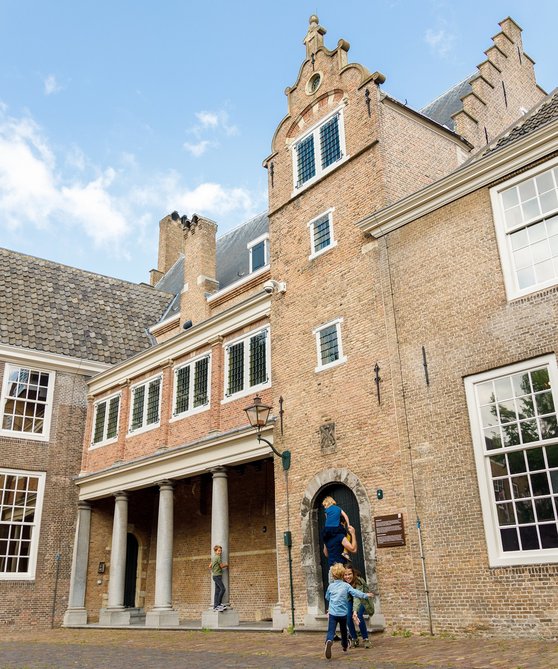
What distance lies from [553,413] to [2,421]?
1714cm

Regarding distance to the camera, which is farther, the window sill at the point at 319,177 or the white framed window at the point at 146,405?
the white framed window at the point at 146,405

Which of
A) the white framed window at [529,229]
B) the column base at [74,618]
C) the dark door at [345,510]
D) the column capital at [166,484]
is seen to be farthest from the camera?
the column base at [74,618]

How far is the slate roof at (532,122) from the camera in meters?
11.9

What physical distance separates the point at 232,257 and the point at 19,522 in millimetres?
→ 11089

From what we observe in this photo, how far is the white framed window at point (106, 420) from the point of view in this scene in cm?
2147

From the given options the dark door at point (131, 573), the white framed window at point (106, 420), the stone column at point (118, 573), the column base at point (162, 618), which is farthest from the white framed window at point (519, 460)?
the dark door at point (131, 573)

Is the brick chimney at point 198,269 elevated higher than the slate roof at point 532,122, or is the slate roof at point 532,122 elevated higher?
the brick chimney at point 198,269

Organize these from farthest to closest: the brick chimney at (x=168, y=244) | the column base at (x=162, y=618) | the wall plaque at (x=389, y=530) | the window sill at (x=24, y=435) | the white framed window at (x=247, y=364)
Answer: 1. the brick chimney at (x=168, y=244)
2. the window sill at (x=24, y=435)
3. the column base at (x=162, y=618)
4. the white framed window at (x=247, y=364)
5. the wall plaque at (x=389, y=530)

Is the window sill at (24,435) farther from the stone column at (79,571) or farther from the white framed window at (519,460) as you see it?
the white framed window at (519,460)

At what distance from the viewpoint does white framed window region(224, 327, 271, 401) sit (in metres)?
16.3

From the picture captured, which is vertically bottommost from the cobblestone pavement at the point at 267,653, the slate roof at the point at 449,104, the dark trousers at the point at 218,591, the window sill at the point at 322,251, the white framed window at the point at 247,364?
the cobblestone pavement at the point at 267,653

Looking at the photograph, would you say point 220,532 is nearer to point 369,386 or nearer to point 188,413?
point 188,413

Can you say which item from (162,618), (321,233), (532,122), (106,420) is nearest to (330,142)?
(321,233)

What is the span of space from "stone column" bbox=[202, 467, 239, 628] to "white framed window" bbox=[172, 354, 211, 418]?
2.13 m
